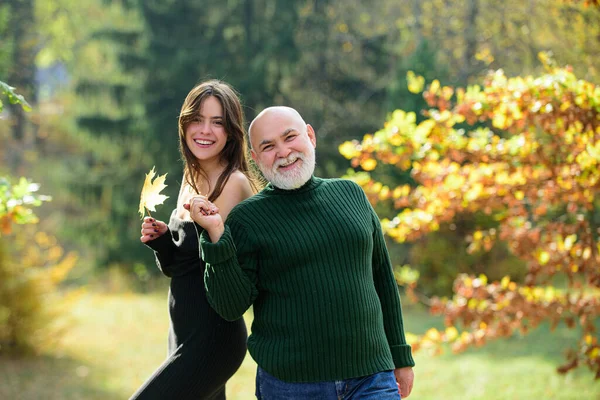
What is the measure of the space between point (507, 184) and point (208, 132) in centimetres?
239

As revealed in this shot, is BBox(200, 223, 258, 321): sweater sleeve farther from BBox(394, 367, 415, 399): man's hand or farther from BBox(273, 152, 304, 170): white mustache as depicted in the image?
BBox(394, 367, 415, 399): man's hand

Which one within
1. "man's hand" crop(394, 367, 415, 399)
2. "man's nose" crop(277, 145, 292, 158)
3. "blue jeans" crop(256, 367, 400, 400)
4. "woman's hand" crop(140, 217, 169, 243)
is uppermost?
"man's nose" crop(277, 145, 292, 158)

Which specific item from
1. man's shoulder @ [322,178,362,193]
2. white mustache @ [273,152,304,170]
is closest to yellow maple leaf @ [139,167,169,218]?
white mustache @ [273,152,304,170]

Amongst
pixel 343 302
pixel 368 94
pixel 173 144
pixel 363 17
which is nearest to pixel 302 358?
pixel 343 302

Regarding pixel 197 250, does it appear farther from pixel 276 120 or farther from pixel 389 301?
pixel 389 301

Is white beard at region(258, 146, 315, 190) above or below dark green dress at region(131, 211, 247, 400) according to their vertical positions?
above

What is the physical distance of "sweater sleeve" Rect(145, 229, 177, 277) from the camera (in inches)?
121

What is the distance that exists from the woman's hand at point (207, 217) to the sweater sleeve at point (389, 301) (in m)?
0.62

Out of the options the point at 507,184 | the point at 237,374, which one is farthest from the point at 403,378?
the point at 237,374

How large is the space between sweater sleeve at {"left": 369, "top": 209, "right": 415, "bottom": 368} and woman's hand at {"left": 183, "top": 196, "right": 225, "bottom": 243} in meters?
0.62

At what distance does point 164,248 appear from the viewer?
309 centimetres

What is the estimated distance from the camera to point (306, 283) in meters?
2.66

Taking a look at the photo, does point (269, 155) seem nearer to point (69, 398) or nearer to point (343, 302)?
point (343, 302)

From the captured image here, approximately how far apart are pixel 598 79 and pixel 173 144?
35.5 ft
